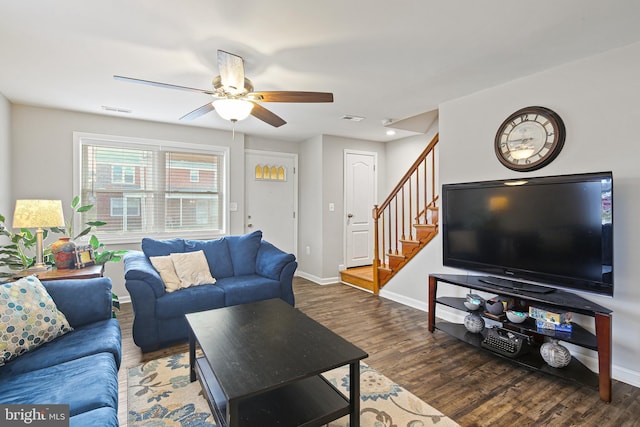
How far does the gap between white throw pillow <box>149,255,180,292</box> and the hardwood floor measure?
553mm

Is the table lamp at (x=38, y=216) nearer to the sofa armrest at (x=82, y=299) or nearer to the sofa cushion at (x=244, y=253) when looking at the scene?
the sofa armrest at (x=82, y=299)

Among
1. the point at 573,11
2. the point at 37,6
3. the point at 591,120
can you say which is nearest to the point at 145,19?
the point at 37,6

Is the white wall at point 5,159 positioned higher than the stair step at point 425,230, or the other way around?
the white wall at point 5,159

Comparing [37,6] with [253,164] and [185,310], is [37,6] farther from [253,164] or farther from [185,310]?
[253,164]

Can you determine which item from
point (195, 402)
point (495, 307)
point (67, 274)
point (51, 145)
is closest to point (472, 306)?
point (495, 307)

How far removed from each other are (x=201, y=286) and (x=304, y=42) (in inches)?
94.7

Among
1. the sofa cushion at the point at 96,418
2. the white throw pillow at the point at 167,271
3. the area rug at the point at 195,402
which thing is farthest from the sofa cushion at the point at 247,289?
the sofa cushion at the point at 96,418

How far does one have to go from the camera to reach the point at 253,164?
17.2 ft

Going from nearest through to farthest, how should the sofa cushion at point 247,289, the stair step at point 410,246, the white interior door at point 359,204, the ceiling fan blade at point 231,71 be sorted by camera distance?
the ceiling fan blade at point 231,71 < the sofa cushion at point 247,289 < the stair step at point 410,246 < the white interior door at point 359,204

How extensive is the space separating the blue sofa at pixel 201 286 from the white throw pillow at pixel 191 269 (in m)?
0.08

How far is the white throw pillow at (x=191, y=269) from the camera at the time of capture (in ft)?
10.4

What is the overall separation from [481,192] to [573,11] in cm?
144

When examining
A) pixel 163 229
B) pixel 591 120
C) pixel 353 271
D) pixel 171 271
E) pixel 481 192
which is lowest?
pixel 353 271

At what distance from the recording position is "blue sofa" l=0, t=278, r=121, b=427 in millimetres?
1340
